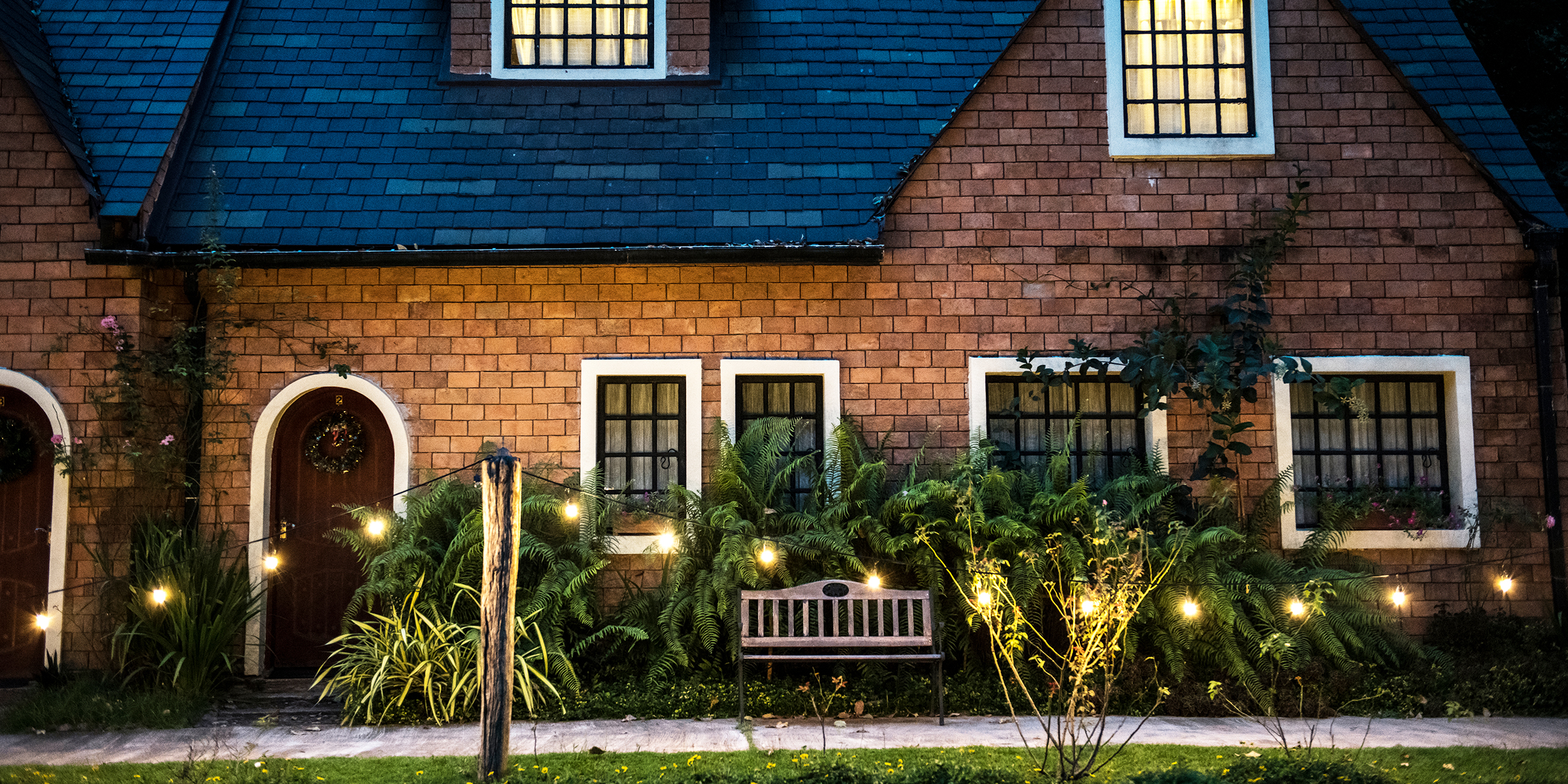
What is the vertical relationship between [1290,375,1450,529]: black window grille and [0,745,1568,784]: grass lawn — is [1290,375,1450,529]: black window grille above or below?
above

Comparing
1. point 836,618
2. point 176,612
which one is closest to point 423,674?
point 176,612

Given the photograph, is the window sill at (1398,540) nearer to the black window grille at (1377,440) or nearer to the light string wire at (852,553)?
the light string wire at (852,553)

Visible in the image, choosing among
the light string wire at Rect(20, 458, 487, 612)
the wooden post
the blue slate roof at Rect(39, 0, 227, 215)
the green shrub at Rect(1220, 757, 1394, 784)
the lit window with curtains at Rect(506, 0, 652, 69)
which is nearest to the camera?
A: the green shrub at Rect(1220, 757, 1394, 784)

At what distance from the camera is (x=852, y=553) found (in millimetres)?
7727

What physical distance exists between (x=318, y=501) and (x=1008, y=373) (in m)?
5.85

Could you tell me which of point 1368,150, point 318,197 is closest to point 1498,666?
point 1368,150

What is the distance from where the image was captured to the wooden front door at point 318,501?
888 centimetres

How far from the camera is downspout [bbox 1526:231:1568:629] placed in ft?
28.7

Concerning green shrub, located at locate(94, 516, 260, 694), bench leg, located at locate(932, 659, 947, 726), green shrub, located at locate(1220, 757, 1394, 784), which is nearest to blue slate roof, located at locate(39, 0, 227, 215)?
green shrub, located at locate(94, 516, 260, 694)

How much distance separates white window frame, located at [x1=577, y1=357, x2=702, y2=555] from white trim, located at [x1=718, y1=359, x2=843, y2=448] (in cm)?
20

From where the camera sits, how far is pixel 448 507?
8.30 meters

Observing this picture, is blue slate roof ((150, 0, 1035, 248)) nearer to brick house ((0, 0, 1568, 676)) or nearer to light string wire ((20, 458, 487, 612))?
brick house ((0, 0, 1568, 676))

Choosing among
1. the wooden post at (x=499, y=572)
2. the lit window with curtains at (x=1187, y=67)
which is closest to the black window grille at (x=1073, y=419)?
the lit window with curtains at (x=1187, y=67)

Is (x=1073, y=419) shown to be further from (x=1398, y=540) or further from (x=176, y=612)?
(x=176, y=612)
